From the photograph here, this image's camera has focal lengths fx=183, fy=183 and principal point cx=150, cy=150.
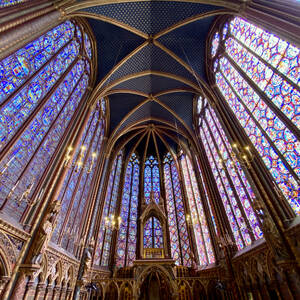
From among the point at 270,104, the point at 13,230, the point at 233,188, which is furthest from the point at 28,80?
the point at 233,188

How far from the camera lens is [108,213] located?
1539cm

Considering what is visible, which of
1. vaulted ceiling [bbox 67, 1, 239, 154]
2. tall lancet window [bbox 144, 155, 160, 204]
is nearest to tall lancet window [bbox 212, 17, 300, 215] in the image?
vaulted ceiling [bbox 67, 1, 239, 154]

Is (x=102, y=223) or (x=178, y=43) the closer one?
(x=178, y=43)

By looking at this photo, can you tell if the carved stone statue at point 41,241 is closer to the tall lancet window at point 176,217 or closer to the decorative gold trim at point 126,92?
the tall lancet window at point 176,217

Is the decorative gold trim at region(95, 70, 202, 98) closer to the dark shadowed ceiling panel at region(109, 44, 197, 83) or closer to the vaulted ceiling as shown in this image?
the vaulted ceiling

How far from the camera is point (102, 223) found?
14273 millimetres

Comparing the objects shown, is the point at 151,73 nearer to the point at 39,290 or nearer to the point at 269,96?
the point at 269,96

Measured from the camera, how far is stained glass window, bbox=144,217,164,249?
14875 millimetres

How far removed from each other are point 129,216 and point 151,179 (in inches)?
196

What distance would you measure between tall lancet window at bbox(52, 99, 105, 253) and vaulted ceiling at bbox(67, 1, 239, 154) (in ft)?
11.7

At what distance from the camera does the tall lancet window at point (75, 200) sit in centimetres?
961

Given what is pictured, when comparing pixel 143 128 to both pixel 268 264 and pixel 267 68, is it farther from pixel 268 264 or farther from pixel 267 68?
pixel 268 264

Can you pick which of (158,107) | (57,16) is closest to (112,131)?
(158,107)

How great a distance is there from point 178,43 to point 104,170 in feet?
37.3
